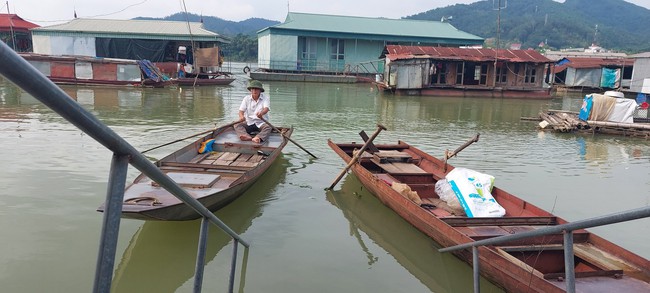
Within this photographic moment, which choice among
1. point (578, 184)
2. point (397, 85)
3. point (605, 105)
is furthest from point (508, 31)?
point (578, 184)

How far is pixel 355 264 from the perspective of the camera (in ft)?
17.7

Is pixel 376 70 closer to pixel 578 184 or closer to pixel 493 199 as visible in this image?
pixel 578 184

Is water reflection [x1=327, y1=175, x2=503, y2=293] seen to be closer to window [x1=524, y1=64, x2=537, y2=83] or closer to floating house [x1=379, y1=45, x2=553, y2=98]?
floating house [x1=379, y1=45, x2=553, y2=98]

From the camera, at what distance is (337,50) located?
125 ft

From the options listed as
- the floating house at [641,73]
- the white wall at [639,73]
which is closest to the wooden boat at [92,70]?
the floating house at [641,73]

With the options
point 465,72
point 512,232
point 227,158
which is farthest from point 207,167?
point 465,72

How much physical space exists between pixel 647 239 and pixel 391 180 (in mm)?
3733

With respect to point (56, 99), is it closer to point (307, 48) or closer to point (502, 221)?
point (502, 221)

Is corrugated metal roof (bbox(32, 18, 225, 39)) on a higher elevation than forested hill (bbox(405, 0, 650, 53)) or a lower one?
lower

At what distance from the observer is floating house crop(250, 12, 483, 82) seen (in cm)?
3631

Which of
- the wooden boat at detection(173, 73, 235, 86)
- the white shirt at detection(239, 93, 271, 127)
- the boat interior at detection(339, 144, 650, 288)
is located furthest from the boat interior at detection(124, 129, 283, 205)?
the wooden boat at detection(173, 73, 235, 86)

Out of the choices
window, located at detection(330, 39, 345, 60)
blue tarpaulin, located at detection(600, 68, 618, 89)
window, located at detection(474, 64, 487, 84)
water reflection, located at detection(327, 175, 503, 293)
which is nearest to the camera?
water reflection, located at detection(327, 175, 503, 293)

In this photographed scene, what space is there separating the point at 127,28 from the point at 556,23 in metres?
112

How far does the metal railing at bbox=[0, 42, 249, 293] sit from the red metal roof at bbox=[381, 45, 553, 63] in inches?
1042
